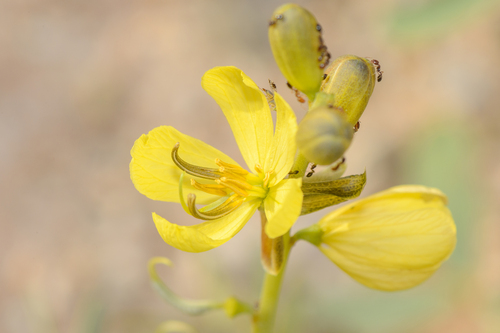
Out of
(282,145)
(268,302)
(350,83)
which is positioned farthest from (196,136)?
(350,83)

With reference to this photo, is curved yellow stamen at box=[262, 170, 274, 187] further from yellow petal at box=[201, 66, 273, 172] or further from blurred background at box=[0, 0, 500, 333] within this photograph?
blurred background at box=[0, 0, 500, 333]

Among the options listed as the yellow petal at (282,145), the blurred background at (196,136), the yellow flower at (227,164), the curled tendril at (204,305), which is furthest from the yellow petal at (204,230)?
the blurred background at (196,136)

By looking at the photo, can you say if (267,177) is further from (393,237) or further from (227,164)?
(393,237)

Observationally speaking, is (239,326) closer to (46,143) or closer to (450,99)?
(46,143)

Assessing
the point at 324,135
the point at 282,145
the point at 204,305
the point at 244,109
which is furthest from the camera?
the point at 204,305

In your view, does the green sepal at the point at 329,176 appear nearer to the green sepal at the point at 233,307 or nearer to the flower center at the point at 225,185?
the flower center at the point at 225,185

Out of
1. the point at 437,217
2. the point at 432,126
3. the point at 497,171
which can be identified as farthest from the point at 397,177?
the point at 437,217
